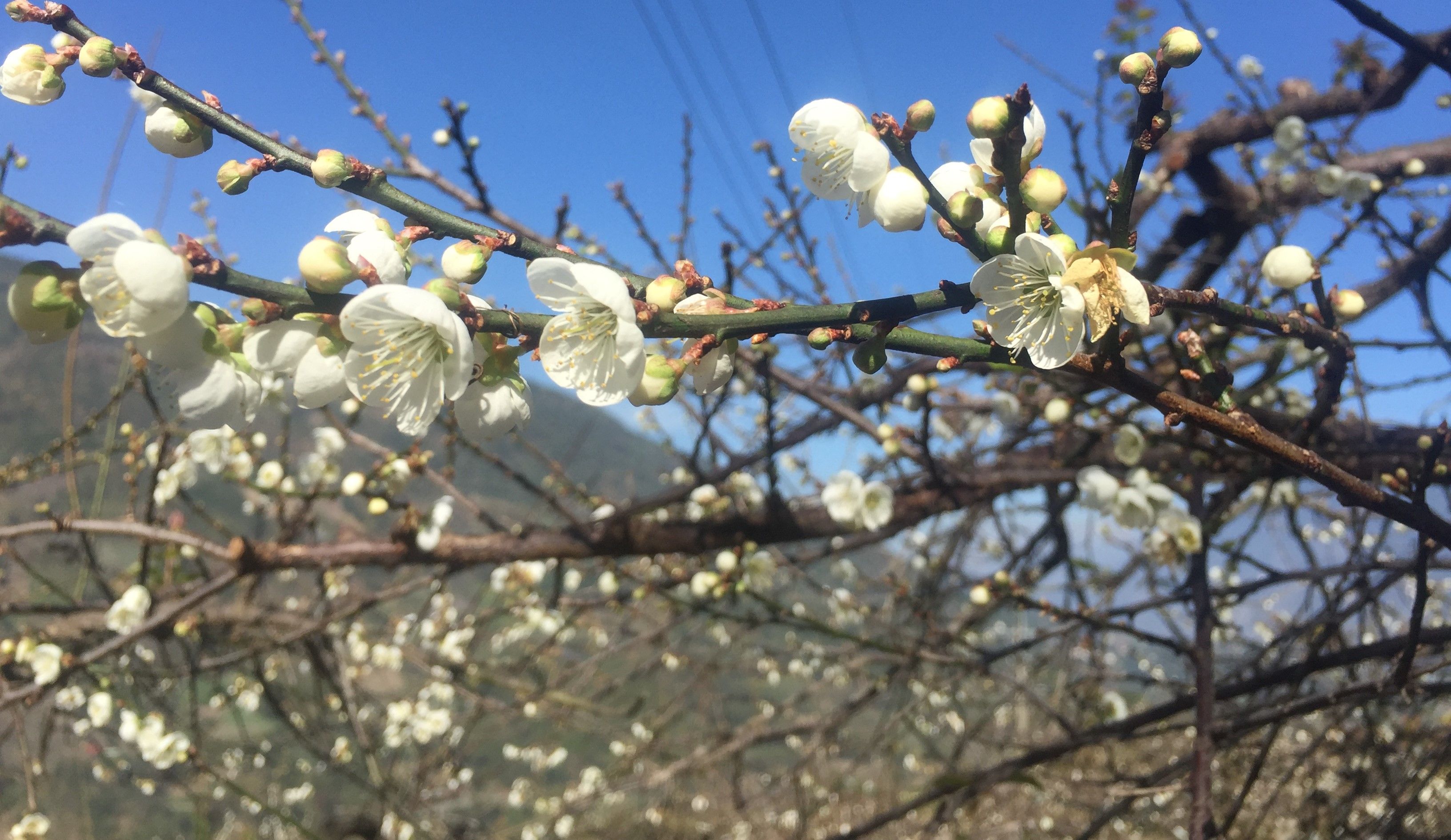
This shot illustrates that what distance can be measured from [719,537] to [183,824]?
648 centimetres

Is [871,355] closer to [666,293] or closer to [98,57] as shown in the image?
[666,293]

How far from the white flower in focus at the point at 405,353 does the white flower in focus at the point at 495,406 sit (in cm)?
3

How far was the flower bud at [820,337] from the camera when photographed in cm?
72

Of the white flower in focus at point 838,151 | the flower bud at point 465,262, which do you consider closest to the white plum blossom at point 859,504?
the white flower in focus at point 838,151

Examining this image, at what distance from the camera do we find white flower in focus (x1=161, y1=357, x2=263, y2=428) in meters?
0.74

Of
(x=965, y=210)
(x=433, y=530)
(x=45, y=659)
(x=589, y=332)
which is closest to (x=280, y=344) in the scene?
(x=589, y=332)

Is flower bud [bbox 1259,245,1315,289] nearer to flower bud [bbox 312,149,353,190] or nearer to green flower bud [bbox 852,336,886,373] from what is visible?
green flower bud [bbox 852,336,886,373]

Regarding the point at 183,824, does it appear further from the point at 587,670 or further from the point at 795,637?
the point at 795,637

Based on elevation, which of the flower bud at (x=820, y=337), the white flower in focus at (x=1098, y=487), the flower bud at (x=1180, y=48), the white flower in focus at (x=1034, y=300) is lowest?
the flower bud at (x=820, y=337)

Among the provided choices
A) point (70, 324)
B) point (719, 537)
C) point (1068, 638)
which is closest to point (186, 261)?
point (70, 324)

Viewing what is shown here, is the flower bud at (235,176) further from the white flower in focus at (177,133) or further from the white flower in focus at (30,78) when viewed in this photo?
the white flower in focus at (30,78)

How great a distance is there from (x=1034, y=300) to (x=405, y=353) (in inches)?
26.8

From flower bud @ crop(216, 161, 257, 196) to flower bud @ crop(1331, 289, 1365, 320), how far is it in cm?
134

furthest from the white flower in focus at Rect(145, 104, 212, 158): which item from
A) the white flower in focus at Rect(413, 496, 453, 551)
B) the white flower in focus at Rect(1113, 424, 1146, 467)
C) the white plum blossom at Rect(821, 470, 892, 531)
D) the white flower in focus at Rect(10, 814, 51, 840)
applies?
the white flower in focus at Rect(10, 814, 51, 840)
